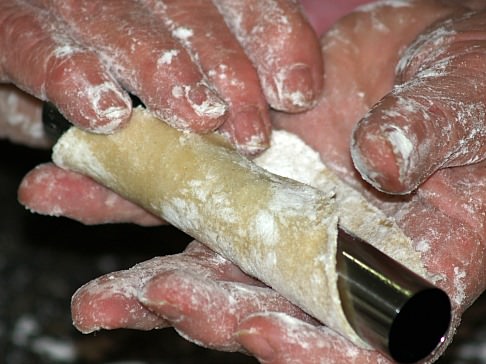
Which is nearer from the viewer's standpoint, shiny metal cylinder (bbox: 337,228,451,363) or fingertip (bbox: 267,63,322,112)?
shiny metal cylinder (bbox: 337,228,451,363)

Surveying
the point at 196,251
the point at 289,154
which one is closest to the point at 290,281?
the point at 196,251

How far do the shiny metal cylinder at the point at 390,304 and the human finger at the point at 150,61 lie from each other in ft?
0.94

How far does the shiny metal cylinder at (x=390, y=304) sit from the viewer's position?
822mm

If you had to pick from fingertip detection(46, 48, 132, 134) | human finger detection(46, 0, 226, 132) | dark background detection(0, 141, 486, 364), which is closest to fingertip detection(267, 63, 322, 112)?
human finger detection(46, 0, 226, 132)

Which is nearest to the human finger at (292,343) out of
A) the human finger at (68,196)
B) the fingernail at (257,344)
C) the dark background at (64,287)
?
the fingernail at (257,344)

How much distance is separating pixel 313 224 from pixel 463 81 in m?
0.27

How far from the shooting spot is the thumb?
0.86 metres

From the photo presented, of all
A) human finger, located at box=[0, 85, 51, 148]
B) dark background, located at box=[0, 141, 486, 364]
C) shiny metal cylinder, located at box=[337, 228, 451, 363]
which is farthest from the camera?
dark background, located at box=[0, 141, 486, 364]

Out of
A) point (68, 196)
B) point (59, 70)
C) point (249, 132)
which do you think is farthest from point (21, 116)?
point (249, 132)

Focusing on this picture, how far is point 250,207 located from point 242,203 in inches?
0.5

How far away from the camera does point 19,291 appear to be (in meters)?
2.09

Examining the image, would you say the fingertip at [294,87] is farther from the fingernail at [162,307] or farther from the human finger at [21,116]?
the human finger at [21,116]

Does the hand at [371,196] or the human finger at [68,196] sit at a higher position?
the hand at [371,196]

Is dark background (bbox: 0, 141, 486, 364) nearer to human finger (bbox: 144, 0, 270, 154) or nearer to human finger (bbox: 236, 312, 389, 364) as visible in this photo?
human finger (bbox: 144, 0, 270, 154)
